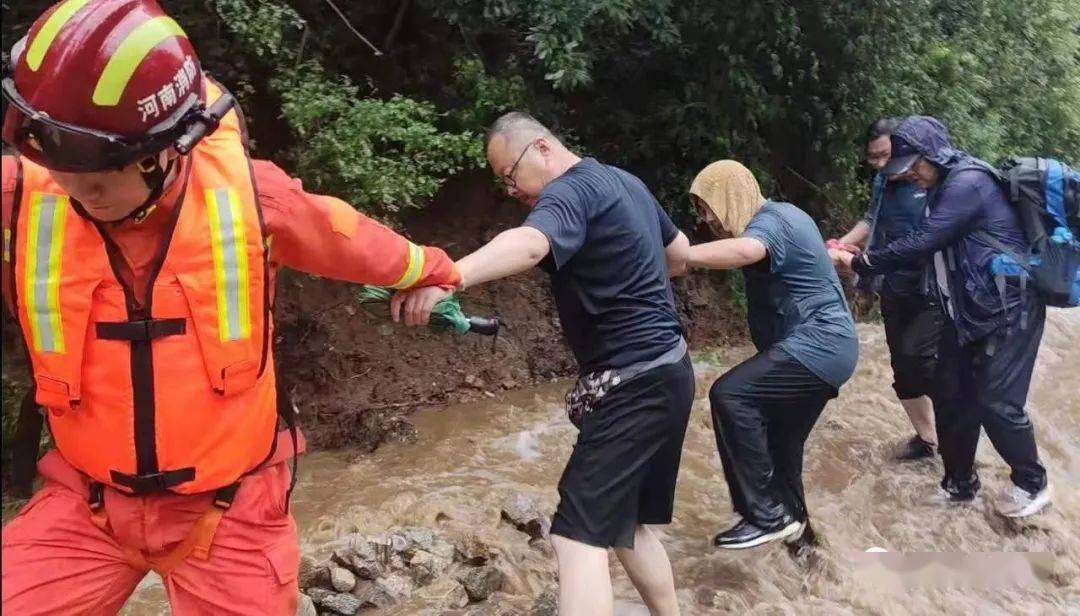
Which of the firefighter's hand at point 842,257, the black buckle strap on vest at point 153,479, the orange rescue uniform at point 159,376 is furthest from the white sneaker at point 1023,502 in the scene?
the black buckle strap on vest at point 153,479

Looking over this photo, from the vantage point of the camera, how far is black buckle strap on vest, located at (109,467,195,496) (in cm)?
207

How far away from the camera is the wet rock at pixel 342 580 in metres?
4.04

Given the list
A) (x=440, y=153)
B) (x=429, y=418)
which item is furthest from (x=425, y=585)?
(x=440, y=153)

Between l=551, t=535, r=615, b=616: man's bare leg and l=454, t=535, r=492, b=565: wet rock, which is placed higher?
l=551, t=535, r=615, b=616: man's bare leg

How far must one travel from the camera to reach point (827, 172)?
977 cm

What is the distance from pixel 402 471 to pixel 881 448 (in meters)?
3.22

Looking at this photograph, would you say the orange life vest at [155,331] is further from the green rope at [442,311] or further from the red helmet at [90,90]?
the green rope at [442,311]

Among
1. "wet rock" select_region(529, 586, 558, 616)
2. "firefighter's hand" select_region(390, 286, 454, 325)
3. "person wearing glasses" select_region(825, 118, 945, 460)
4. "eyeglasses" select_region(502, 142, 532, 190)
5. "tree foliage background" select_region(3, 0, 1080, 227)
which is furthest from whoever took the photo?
"tree foliage background" select_region(3, 0, 1080, 227)

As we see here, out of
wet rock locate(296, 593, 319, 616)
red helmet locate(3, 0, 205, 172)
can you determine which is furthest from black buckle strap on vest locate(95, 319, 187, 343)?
wet rock locate(296, 593, 319, 616)

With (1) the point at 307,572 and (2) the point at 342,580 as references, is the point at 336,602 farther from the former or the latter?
(1) the point at 307,572

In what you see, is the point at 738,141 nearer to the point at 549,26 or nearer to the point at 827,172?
the point at 827,172

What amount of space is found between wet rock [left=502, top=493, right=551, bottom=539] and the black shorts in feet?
5.37

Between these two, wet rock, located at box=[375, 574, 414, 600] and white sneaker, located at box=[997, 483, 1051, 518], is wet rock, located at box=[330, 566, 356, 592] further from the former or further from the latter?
white sneaker, located at box=[997, 483, 1051, 518]

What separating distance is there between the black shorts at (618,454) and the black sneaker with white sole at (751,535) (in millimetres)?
1091
